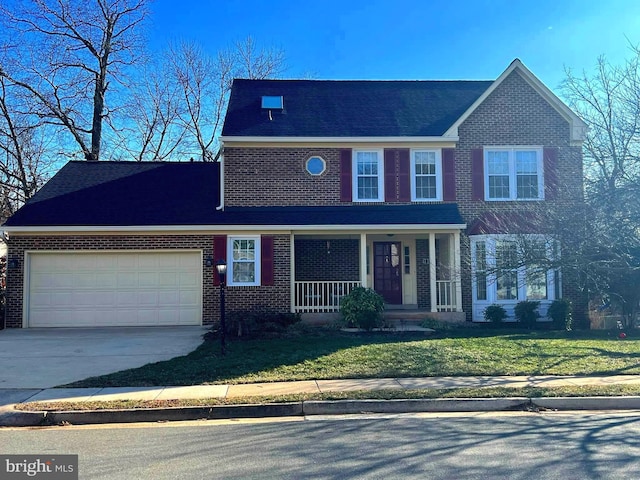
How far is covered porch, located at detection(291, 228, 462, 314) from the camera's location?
617 inches

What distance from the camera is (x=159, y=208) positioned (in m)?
15.3

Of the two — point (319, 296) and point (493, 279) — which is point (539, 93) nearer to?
point (493, 279)

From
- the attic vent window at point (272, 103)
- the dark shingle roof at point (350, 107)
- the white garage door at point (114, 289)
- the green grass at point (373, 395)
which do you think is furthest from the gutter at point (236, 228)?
the green grass at point (373, 395)

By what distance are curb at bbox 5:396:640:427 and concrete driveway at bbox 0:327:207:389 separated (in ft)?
5.72

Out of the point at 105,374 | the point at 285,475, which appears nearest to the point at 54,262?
the point at 105,374

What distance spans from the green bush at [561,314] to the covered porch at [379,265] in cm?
292

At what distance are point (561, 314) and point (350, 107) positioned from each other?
9457 millimetres

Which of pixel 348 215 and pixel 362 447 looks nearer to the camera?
pixel 362 447

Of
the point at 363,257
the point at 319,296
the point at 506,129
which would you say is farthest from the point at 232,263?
the point at 506,129

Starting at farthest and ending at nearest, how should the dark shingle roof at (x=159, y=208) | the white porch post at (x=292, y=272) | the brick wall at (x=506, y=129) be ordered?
the brick wall at (x=506, y=129) < the white porch post at (x=292, y=272) < the dark shingle roof at (x=159, y=208)

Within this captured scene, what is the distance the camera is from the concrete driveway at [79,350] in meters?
8.65

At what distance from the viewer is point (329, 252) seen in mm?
16391

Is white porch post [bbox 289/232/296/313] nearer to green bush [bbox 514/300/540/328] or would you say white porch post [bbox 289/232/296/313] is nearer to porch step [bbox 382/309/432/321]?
porch step [bbox 382/309/432/321]

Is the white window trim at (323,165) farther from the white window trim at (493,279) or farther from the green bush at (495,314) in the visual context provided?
the green bush at (495,314)
